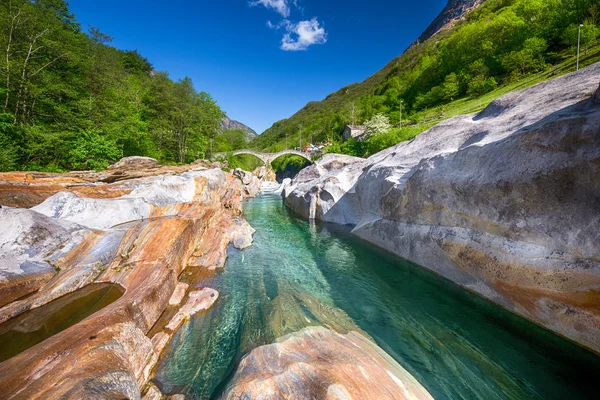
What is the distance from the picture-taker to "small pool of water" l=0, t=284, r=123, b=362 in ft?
12.9

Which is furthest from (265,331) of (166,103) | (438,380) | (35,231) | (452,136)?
(166,103)

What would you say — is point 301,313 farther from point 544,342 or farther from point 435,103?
point 435,103

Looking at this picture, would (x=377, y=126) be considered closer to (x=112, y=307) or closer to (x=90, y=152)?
(x=90, y=152)

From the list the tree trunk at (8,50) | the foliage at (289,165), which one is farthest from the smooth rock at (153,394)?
the foliage at (289,165)

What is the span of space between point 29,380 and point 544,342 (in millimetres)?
9255

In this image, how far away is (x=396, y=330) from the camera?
5.59 m

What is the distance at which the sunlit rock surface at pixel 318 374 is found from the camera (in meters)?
3.03

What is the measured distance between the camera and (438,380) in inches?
165

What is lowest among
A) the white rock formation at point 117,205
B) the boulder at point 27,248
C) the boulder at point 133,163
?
the boulder at point 27,248

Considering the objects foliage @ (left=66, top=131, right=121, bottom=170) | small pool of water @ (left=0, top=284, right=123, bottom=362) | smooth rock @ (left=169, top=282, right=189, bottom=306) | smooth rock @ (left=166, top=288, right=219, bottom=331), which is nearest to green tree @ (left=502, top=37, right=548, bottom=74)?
smooth rock @ (left=166, top=288, right=219, bottom=331)

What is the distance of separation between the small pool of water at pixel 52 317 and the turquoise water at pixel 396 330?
1.97 meters

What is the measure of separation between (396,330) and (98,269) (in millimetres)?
8217

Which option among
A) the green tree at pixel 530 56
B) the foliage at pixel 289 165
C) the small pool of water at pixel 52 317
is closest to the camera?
the small pool of water at pixel 52 317

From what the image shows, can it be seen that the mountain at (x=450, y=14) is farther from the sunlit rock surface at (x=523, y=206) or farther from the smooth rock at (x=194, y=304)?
the smooth rock at (x=194, y=304)
